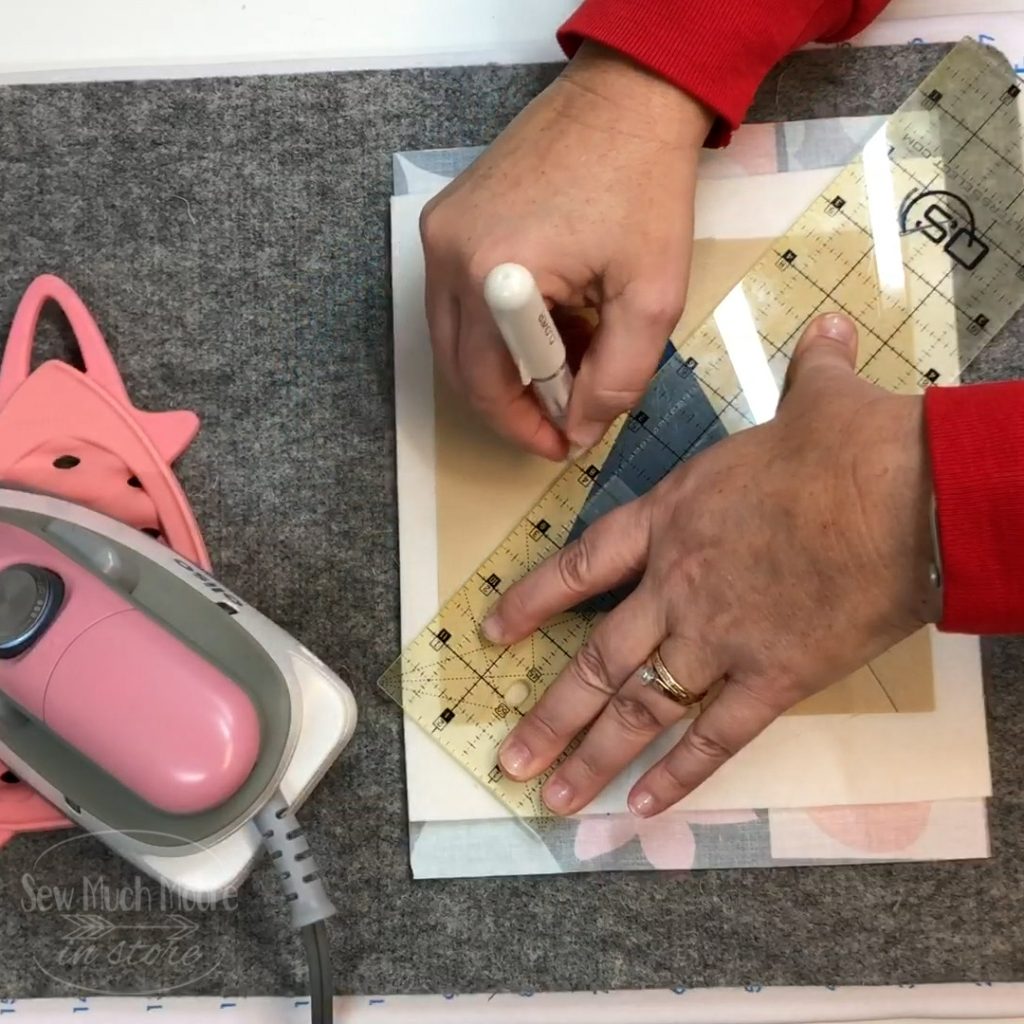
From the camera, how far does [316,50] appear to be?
28.1 inches

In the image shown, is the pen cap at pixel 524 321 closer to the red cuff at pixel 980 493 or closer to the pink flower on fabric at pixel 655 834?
the red cuff at pixel 980 493

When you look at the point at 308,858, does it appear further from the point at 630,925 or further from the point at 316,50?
the point at 316,50

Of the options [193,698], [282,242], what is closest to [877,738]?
[193,698]

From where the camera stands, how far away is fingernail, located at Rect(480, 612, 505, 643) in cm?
63

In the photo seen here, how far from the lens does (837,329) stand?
0.61 meters

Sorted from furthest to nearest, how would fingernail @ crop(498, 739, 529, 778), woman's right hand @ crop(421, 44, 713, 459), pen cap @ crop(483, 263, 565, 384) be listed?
fingernail @ crop(498, 739, 529, 778) → woman's right hand @ crop(421, 44, 713, 459) → pen cap @ crop(483, 263, 565, 384)

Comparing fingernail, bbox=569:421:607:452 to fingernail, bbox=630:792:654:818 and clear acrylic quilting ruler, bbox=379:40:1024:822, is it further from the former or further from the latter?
fingernail, bbox=630:792:654:818

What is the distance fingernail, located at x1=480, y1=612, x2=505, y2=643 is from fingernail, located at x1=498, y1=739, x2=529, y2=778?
0.22 ft

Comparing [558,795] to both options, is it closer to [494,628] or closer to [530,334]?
[494,628]

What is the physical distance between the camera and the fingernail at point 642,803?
0.61 m

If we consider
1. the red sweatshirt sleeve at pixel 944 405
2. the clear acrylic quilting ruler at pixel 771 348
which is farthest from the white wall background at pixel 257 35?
the clear acrylic quilting ruler at pixel 771 348

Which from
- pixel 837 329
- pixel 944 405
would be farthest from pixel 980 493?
pixel 837 329

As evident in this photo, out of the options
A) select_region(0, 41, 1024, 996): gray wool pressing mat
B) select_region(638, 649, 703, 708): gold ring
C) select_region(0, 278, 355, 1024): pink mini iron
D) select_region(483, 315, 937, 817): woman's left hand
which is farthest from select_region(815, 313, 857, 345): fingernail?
select_region(0, 278, 355, 1024): pink mini iron

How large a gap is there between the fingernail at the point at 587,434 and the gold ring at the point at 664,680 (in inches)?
5.1
